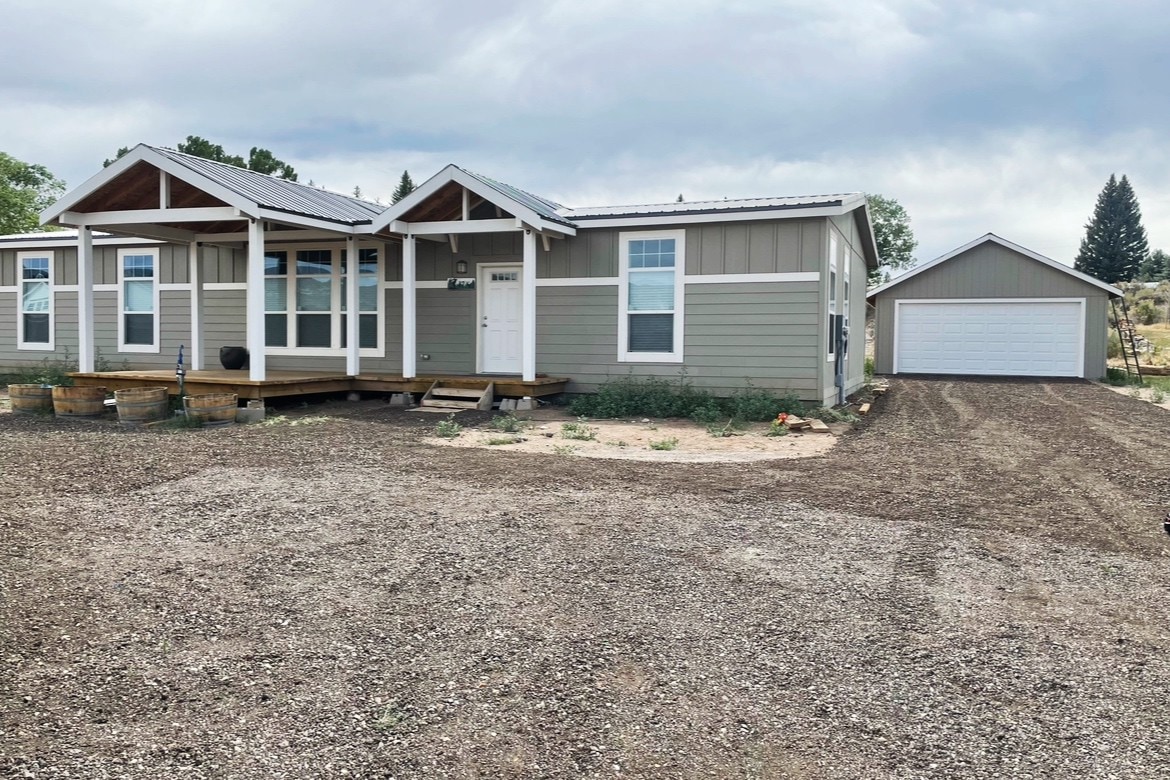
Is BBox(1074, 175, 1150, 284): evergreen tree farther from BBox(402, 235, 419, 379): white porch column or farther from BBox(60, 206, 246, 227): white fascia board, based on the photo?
BBox(60, 206, 246, 227): white fascia board

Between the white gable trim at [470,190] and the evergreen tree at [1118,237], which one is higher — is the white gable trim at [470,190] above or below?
below

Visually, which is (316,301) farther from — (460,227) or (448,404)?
(448,404)

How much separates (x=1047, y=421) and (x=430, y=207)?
31.4ft

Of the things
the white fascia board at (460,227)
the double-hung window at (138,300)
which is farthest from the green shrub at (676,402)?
the double-hung window at (138,300)

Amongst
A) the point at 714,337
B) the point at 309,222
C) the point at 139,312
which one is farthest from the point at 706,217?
the point at 139,312

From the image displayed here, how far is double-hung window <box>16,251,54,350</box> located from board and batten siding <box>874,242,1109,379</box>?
20.3 m

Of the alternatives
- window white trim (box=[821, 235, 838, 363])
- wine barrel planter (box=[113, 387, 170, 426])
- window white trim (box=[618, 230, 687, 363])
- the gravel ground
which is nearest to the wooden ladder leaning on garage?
window white trim (box=[821, 235, 838, 363])

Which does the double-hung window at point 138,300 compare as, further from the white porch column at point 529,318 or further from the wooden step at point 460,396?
the white porch column at point 529,318

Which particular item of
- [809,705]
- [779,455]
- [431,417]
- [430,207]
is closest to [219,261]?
[430,207]

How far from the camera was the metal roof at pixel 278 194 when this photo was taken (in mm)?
12289

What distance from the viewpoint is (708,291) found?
1321 cm

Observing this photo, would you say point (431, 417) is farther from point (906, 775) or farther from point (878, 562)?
point (906, 775)

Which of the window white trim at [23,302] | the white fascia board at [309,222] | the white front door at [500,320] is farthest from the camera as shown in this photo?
the window white trim at [23,302]

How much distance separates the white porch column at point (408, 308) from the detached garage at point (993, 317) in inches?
613
